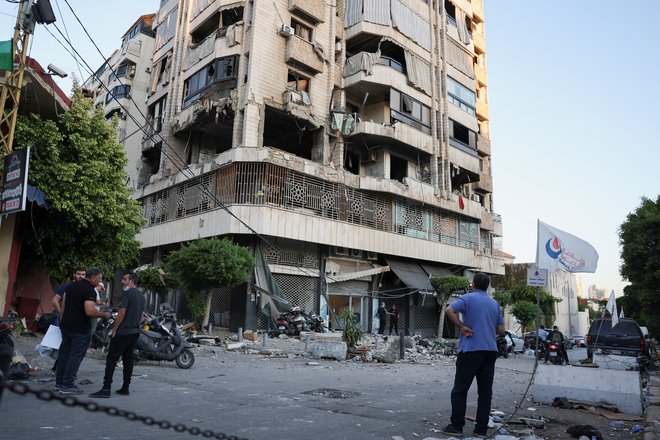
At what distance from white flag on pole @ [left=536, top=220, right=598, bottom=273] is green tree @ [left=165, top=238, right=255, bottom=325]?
10896 mm

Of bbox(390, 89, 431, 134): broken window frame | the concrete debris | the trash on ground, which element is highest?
bbox(390, 89, 431, 134): broken window frame

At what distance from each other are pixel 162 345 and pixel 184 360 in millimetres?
591

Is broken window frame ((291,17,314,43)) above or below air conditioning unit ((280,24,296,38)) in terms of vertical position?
above

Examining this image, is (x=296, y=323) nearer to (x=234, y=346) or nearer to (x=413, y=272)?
(x=234, y=346)

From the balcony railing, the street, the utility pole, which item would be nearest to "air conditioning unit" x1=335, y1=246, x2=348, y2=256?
the balcony railing

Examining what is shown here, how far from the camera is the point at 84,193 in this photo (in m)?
14.1

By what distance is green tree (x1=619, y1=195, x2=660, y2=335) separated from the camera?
74.3 ft

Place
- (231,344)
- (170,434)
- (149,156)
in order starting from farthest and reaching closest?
(149,156)
(231,344)
(170,434)

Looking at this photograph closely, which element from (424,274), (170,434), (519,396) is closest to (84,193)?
(170,434)

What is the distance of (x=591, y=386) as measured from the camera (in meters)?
7.27

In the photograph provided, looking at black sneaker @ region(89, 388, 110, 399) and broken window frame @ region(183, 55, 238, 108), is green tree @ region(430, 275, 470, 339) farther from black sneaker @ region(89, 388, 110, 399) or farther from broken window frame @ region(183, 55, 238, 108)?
black sneaker @ region(89, 388, 110, 399)

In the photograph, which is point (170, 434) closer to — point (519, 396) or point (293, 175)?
point (519, 396)

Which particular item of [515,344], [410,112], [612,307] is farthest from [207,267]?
[410,112]

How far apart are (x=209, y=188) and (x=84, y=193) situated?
800 centimetres
